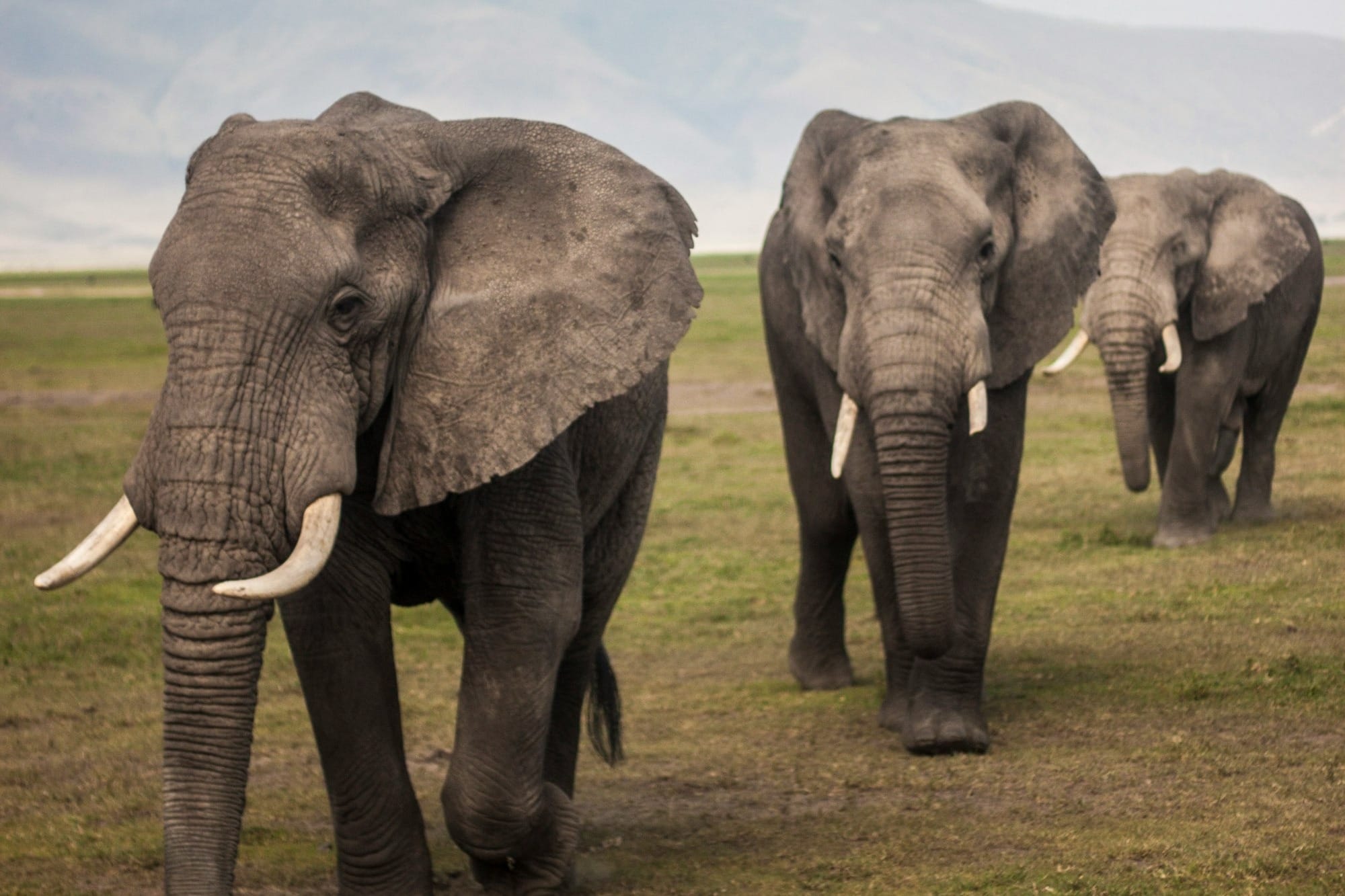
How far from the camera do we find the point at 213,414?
3.94 meters

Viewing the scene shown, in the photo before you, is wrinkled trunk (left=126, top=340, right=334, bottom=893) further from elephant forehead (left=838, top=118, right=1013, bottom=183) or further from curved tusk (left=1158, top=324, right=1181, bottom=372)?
curved tusk (left=1158, top=324, right=1181, bottom=372)

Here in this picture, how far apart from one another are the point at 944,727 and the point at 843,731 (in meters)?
0.67

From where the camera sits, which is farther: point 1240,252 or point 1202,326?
point 1240,252

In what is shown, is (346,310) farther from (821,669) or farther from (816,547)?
(821,669)

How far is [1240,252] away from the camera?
11734 millimetres

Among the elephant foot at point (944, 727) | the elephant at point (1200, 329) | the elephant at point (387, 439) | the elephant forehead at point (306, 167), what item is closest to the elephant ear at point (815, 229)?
the elephant foot at point (944, 727)

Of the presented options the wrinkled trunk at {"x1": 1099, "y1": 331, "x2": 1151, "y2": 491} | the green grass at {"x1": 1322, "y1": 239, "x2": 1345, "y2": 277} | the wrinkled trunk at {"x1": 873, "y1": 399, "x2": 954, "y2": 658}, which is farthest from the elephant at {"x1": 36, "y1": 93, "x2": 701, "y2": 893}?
the green grass at {"x1": 1322, "y1": 239, "x2": 1345, "y2": 277}

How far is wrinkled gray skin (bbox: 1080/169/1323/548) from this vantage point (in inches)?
439

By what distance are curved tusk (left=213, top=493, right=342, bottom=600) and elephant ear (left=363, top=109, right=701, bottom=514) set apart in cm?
51

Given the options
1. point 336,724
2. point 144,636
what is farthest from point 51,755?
point 336,724

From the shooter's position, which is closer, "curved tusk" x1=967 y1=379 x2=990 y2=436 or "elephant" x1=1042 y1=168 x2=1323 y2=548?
"curved tusk" x1=967 y1=379 x2=990 y2=436

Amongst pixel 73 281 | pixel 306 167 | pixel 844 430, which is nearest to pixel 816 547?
pixel 844 430

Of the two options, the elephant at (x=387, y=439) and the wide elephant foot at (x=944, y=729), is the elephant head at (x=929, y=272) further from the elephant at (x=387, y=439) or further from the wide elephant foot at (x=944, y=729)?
the elephant at (x=387, y=439)

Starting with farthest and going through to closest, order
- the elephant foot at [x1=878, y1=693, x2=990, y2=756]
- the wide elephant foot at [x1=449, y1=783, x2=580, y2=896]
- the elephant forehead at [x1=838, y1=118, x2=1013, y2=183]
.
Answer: the elephant forehead at [x1=838, y1=118, x2=1013, y2=183] → the elephant foot at [x1=878, y1=693, x2=990, y2=756] → the wide elephant foot at [x1=449, y1=783, x2=580, y2=896]
